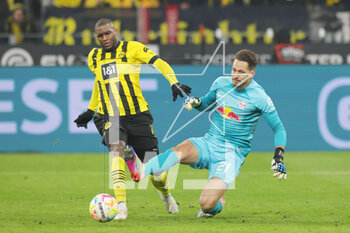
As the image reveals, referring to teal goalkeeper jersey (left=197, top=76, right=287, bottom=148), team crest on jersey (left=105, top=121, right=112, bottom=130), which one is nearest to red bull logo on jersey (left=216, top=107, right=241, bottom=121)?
teal goalkeeper jersey (left=197, top=76, right=287, bottom=148)

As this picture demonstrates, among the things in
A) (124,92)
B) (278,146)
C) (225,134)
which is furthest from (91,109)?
(278,146)

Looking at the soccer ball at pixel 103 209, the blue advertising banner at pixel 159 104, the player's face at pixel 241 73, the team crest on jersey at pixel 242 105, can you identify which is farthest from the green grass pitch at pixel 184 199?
the player's face at pixel 241 73

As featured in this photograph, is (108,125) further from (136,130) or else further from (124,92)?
(124,92)

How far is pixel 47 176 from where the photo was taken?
415 inches

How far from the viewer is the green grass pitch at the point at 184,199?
664 centimetres

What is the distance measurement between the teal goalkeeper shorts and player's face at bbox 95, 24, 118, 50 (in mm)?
1364

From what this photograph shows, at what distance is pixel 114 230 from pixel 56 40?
1019 centimetres

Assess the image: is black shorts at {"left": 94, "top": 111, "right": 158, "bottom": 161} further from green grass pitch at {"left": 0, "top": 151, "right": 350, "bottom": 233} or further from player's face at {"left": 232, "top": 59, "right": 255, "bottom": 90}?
player's face at {"left": 232, "top": 59, "right": 255, "bottom": 90}

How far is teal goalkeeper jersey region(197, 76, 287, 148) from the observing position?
7121 mm

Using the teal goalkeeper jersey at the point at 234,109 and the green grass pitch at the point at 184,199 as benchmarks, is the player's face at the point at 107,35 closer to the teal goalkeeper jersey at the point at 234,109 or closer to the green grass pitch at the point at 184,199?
the teal goalkeeper jersey at the point at 234,109

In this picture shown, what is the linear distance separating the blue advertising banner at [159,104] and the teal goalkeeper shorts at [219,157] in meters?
5.63

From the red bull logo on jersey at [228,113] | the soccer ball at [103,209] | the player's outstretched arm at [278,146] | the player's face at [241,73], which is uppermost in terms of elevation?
the player's face at [241,73]

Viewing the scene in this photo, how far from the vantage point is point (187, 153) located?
23.1ft

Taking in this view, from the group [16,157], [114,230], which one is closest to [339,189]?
[114,230]
